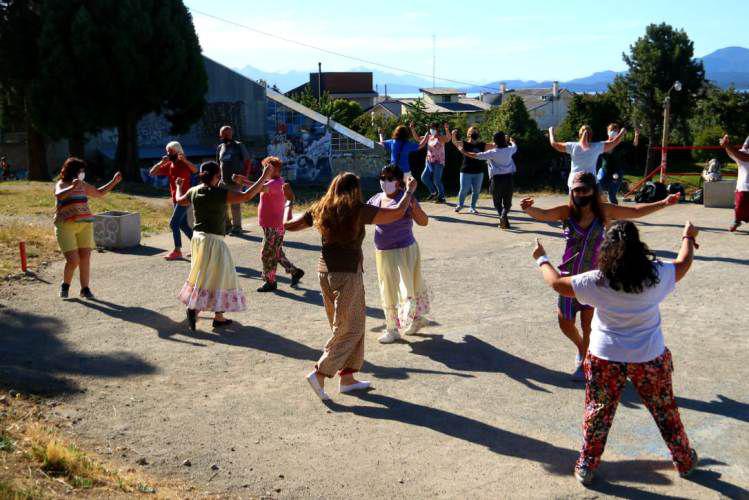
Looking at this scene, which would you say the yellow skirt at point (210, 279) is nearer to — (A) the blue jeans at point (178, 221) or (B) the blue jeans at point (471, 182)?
(A) the blue jeans at point (178, 221)

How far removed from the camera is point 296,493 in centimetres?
495

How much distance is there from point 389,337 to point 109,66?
68.6ft

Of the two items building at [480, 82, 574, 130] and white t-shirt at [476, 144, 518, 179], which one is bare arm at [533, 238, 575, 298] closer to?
white t-shirt at [476, 144, 518, 179]

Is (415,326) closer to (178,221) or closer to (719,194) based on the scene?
(178,221)

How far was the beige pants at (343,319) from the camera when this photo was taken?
627 centimetres

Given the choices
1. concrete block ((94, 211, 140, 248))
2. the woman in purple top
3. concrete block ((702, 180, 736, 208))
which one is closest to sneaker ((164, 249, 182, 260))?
concrete block ((94, 211, 140, 248))

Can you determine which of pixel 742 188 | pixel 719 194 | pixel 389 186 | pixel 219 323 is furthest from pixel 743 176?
pixel 219 323

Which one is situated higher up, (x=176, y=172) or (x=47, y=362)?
(x=176, y=172)

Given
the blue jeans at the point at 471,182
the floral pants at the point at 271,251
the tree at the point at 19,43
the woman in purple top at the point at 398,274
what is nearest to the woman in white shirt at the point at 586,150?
the blue jeans at the point at 471,182

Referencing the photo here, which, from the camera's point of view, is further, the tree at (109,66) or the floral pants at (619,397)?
Answer: the tree at (109,66)

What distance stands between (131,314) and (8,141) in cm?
3045

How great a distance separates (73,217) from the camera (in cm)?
950

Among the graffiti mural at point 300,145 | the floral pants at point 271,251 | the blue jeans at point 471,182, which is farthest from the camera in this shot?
the graffiti mural at point 300,145

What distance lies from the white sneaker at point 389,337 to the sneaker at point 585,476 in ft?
10.7
